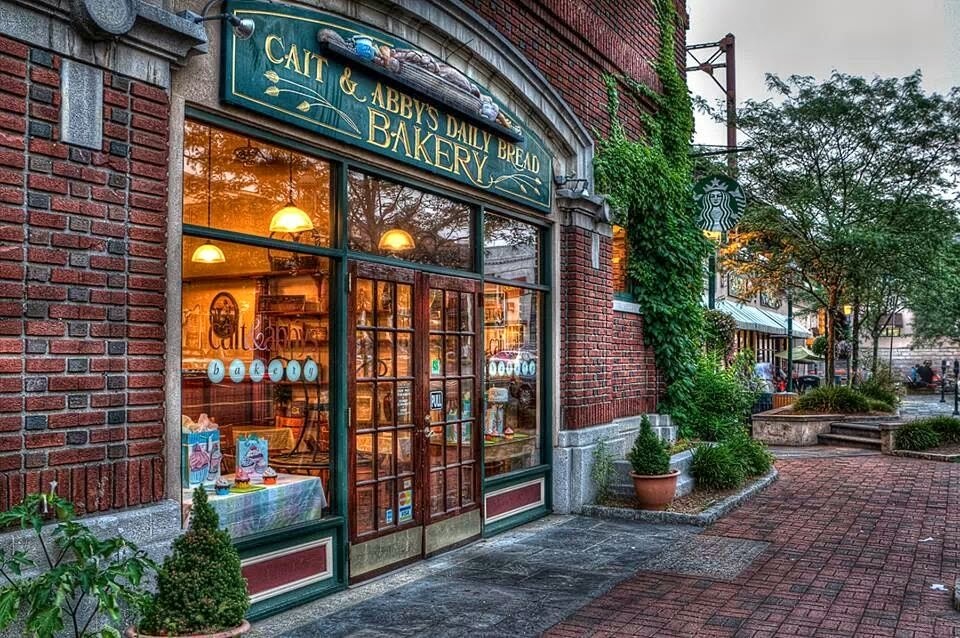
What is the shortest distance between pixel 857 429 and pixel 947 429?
1.74 meters

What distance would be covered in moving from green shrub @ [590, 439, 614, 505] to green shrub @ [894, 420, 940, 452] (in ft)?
27.3

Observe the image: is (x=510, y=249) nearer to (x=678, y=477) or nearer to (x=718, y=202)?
(x=678, y=477)

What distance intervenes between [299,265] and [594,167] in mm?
4737

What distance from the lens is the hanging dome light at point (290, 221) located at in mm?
6145

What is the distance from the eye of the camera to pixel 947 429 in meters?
16.0

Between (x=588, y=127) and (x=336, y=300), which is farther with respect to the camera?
(x=588, y=127)

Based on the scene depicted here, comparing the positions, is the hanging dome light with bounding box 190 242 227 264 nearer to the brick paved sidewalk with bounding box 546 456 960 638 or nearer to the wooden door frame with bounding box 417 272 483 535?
the wooden door frame with bounding box 417 272 483 535

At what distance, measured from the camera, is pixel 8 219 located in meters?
4.18

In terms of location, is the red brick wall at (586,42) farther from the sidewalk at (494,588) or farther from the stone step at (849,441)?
the stone step at (849,441)

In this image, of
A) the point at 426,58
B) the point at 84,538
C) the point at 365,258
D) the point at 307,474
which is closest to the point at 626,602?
the point at 307,474

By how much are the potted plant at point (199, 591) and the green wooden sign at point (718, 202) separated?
8.87m

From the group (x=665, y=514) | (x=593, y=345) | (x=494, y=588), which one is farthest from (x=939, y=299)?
(x=494, y=588)

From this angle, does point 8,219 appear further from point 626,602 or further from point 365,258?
point 626,602

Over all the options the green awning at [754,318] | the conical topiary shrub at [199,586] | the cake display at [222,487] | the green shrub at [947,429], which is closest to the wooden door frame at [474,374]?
the cake display at [222,487]
